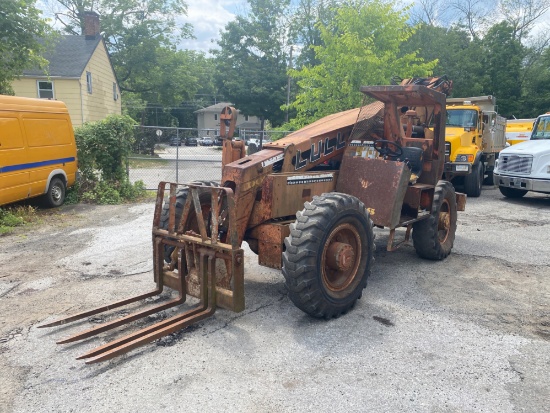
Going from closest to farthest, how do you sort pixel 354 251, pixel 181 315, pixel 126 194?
1. pixel 181 315
2. pixel 354 251
3. pixel 126 194

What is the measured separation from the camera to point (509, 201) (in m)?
13.2

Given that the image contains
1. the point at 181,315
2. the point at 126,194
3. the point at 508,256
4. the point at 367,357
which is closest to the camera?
the point at 367,357

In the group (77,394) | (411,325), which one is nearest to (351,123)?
(411,325)

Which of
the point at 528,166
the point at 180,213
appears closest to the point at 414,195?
the point at 180,213

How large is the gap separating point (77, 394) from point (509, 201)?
1302 centimetres

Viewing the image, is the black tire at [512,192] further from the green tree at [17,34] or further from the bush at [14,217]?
the green tree at [17,34]

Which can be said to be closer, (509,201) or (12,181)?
(12,181)

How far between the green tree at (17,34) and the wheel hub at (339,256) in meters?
13.0

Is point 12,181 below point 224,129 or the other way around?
below

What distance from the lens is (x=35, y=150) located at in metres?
9.84

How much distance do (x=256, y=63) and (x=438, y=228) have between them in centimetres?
3566

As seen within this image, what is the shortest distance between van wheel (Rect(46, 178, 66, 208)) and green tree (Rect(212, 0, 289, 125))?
29.3m

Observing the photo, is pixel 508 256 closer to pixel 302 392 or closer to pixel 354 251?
pixel 354 251

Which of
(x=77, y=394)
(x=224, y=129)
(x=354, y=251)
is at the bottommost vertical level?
(x=77, y=394)
